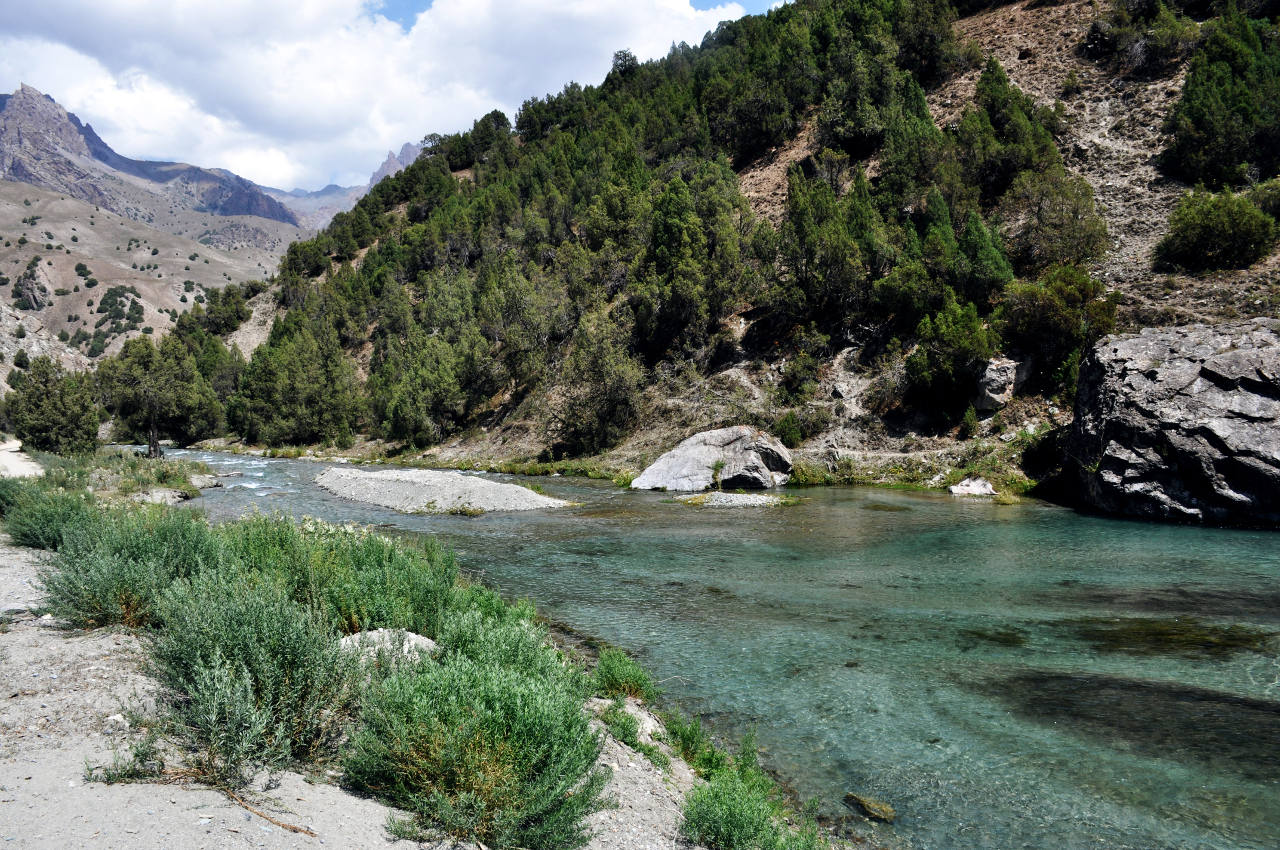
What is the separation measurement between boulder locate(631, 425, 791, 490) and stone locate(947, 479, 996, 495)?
30.1 feet

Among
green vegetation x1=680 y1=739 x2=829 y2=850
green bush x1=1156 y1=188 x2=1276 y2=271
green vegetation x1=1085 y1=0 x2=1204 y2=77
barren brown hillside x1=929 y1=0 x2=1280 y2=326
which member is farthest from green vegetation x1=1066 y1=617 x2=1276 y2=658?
green vegetation x1=1085 y1=0 x2=1204 y2=77

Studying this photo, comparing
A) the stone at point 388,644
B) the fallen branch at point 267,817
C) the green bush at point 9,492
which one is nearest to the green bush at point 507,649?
the stone at point 388,644

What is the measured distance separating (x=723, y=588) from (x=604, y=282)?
52.3 m

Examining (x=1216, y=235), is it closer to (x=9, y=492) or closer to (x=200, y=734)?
(x=200, y=734)

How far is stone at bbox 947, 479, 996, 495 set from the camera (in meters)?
31.4

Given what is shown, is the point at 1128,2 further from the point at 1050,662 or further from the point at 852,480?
the point at 1050,662

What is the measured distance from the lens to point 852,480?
3709cm

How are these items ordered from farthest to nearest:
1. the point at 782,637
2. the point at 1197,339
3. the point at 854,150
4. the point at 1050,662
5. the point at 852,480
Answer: the point at 854,150 → the point at 852,480 → the point at 1197,339 → the point at 782,637 → the point at 1050,662

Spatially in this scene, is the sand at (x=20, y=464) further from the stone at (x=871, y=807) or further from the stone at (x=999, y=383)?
the stone at (x=999, y=383)

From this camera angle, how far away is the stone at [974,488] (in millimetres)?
31391

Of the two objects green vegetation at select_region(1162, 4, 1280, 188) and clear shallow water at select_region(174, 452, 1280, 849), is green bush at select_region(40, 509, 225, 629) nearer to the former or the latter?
clear shallow water at select_region(174, 452, 1280, 849)

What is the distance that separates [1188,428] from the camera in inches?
964

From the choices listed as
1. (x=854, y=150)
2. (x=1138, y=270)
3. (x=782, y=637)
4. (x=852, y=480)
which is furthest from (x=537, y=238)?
(x=782, y=637)

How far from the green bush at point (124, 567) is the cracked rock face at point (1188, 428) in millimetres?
30835
